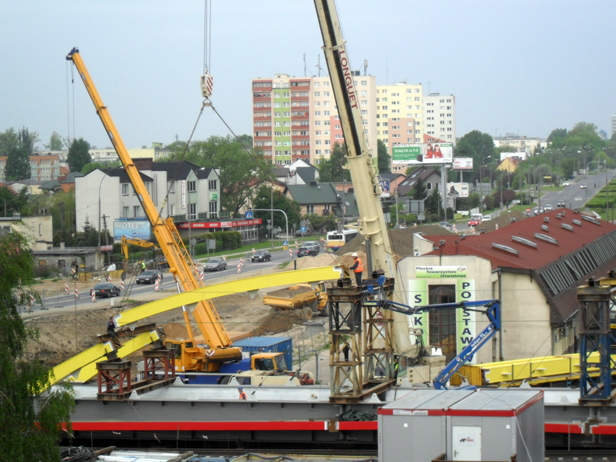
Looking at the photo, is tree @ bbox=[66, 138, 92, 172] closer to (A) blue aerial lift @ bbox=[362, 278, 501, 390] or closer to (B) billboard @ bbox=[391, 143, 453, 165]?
(B) billboard @ bbox=[391, 143, 453, 165]

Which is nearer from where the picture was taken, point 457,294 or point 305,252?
point 457,294

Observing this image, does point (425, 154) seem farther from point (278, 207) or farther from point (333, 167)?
point (278, 207)

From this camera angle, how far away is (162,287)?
51375 millimetres

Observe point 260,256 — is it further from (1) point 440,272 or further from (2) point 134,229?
(1) point 440,272

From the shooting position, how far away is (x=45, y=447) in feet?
42.1

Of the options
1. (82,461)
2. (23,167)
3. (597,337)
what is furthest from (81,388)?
(23,167)

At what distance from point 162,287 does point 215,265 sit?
8.92 metres

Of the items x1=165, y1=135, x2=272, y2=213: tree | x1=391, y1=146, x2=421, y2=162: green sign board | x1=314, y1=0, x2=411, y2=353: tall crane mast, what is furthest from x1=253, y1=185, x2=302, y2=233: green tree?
x1=314, y1=0, x2=411, y2=353: tall crane mast

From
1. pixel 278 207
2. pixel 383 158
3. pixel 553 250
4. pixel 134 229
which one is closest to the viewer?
pixel 553 250

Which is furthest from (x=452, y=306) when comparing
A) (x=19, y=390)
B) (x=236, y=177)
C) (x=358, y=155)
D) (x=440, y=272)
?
(x=236, y=177)

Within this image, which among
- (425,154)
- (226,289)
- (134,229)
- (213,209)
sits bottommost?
(226,289)

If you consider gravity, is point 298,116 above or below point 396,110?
below

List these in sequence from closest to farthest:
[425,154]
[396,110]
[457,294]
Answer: [457,294], [425,154], [396,110]

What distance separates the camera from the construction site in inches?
564
